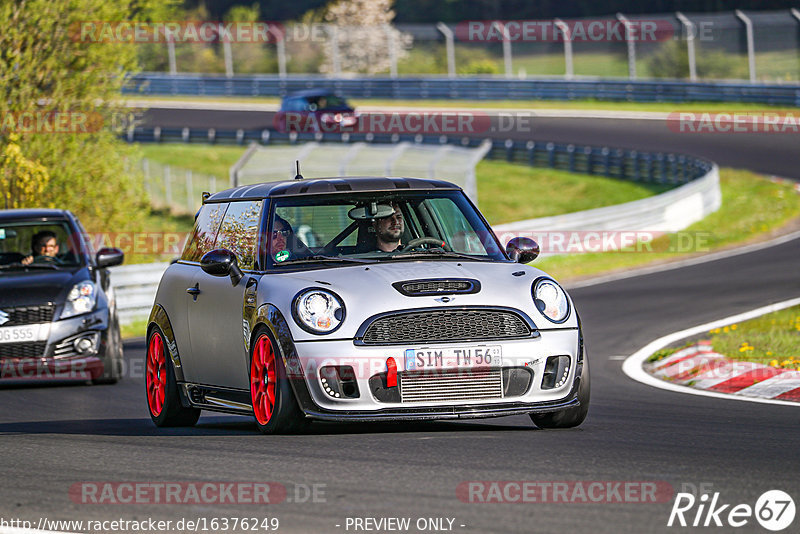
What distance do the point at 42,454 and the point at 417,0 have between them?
7639cm

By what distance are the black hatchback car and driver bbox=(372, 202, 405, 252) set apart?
526 cm

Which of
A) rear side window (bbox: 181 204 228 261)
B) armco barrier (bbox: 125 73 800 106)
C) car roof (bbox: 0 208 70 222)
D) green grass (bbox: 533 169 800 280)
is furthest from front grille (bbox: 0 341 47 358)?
armco barrier (bbox: 125 73 800 106)

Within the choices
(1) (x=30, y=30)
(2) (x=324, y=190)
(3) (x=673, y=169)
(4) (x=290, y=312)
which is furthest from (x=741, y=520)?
(3) (x=673, y=169)

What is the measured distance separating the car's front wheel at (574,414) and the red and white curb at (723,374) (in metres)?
2.61

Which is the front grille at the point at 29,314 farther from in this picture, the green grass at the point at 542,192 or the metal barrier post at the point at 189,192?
the metal barrier post at the point at 189,192

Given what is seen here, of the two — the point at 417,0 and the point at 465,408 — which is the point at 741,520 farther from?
the point at 417,0

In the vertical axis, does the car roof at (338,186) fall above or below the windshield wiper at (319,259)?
above

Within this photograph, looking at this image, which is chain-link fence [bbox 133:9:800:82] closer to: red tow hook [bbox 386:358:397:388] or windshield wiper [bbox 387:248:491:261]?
windshield wiper [bbox 387:248:491:261]

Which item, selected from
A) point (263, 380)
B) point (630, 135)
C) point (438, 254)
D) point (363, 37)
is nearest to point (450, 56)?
point (363, 37)

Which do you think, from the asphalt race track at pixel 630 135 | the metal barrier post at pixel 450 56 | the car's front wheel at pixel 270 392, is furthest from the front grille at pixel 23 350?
the metal barrier post at pixel 450 56

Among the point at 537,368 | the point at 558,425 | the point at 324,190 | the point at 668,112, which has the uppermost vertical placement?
the point at 324,190

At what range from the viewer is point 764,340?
42.1 feet

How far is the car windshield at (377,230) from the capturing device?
27.2 ft

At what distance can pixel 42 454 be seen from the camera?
7613 millimetres
